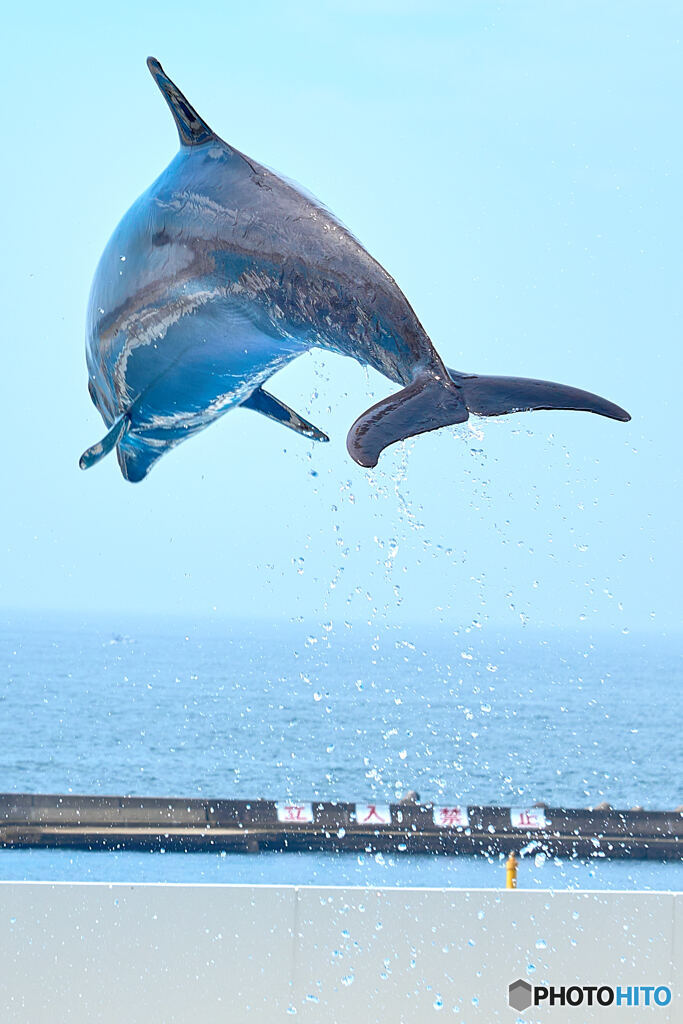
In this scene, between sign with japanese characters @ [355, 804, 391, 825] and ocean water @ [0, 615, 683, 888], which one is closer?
ocean water @ [0, 615, 683, 888]

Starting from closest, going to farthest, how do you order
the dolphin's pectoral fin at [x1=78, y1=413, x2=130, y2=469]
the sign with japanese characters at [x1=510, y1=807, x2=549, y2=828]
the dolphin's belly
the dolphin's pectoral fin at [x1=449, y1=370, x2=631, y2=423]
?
the dolphin's pectoral fin at [x1=449, y1=370, x2=631, y2=423] < the dolphin's belly < the dolphin's pectoral fin at [x1=78, y1=413, x2=130, y2=469] < the sign with japanese characters at [x1=510, y1=807, x2=549, y2=828]

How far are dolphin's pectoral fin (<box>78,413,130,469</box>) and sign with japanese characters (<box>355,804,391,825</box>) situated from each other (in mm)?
18854

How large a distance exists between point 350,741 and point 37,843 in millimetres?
38143

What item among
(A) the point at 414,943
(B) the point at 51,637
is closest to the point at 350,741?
(A) the point at 414,943

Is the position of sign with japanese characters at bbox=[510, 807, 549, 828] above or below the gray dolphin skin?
below

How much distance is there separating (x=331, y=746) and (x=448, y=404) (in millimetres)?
50703

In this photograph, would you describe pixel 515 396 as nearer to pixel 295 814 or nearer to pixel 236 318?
pixel 236 318

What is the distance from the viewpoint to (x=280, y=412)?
17.3 ft

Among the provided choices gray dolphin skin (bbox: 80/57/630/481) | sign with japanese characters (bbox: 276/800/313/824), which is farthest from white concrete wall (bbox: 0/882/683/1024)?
sign with japanese characters (bbox: 276/800/313/824)

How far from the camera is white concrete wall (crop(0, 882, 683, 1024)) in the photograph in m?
6.62

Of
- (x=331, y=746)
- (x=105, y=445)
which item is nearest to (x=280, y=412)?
(x=105, y=445)

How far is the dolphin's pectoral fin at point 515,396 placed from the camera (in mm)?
3261

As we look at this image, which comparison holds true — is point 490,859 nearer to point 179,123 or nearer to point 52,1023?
point 52,1023

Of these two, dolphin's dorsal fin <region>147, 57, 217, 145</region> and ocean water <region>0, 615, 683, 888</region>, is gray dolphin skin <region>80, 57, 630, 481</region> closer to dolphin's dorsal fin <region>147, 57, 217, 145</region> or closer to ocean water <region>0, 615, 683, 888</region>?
dolphin's dorsal fin <region>147, 57, 217, 145</region>
